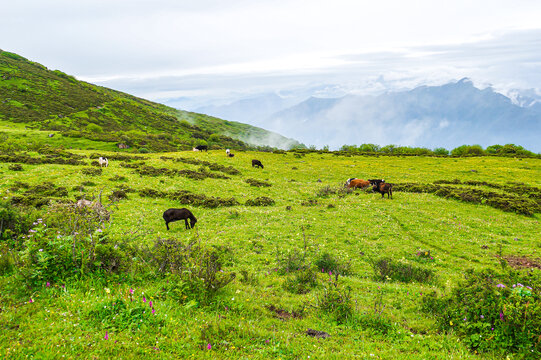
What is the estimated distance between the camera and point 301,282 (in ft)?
36.7

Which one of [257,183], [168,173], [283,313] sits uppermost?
[168,173]

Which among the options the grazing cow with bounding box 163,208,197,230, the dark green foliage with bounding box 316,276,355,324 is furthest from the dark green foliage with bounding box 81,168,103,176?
the dark green foliage with bounding box 316,276,355,324

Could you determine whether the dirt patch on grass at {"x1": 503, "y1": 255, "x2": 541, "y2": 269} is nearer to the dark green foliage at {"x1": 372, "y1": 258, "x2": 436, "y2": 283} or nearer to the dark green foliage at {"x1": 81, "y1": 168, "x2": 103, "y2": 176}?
the dark green foliage at {"x1": 372, "y1": 258, "x2": 436, "y2": 283}

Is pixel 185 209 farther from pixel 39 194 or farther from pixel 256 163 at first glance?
pixel 256 163

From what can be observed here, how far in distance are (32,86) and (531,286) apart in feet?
602

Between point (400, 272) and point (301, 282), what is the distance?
18.0 feet

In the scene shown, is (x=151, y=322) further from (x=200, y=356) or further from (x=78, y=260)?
(x=78, y=260)

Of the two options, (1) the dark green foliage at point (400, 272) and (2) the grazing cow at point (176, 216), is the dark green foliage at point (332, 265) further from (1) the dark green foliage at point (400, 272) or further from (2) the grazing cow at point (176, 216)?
(2) the grazing cow at point (176, 216)

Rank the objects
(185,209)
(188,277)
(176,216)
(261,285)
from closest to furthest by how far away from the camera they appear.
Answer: (188,277)
(261,285)
(176,216)
(185,209)

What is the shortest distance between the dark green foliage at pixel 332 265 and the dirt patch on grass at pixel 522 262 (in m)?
9.06

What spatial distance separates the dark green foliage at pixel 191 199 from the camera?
23.8m

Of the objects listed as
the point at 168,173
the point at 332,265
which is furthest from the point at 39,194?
the point at 332,265

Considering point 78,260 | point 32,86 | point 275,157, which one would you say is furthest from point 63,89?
point 78,260

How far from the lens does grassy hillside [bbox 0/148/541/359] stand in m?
6.12
